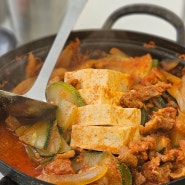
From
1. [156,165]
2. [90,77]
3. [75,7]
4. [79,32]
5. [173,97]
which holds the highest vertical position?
[75,7]

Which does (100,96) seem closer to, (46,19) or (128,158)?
(128,158)

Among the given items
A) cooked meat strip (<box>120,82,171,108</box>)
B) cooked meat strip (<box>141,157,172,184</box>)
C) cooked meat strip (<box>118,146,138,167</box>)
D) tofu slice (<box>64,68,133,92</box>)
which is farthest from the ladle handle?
cooked meat strip (<box>141,157,172,184</box>)

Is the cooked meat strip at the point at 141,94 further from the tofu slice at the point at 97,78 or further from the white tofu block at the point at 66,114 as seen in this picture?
the white tofu block at the point at 66,114

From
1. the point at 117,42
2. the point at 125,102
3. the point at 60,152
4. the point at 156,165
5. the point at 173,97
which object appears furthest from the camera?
the point at 117,42

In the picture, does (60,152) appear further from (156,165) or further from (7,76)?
(7,76)

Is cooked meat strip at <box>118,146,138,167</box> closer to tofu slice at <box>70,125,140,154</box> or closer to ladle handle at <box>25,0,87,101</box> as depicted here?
tofu slice at <box>70,125,140,154</box>

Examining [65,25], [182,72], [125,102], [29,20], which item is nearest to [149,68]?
[182,72]
